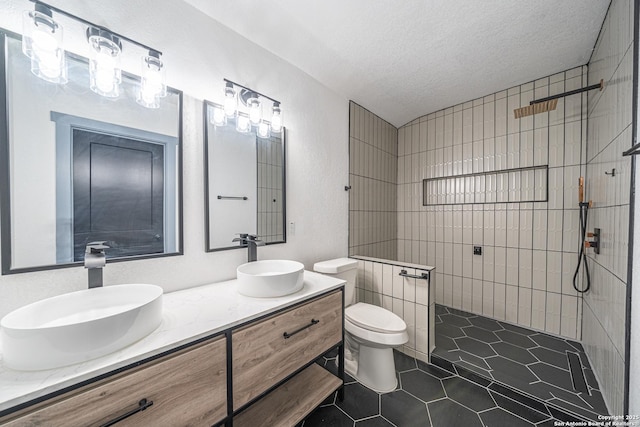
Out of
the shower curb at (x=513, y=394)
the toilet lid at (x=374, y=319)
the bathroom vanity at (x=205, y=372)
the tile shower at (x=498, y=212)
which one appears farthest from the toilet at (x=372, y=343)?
the tile shower at (x=498, y=212)

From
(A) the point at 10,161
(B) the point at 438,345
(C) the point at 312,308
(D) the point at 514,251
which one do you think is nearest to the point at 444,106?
(D) the point at 514,251

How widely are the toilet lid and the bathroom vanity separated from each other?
29 centimetres

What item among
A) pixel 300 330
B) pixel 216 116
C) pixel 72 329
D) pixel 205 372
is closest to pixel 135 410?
pixel 205 372

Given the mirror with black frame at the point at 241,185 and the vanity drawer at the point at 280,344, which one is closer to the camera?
the vanity drawer at the point at 280,344

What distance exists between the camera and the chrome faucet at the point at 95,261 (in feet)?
3.16

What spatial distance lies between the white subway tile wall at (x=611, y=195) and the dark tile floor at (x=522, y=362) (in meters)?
0.12

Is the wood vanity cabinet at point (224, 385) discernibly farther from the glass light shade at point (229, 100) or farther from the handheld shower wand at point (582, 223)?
the handheld shower wand at point (582, 223)

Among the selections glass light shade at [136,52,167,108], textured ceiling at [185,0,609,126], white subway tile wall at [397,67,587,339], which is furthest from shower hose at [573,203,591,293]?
glass light shade at [136,52,167,108]

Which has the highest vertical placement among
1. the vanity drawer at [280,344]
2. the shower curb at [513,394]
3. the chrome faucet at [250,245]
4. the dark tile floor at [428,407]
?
the chrome faucet at [250,245]

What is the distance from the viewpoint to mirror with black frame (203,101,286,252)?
1.44 m

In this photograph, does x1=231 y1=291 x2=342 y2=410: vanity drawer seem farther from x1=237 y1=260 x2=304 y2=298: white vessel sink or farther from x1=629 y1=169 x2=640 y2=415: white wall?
x1=629 y1=169 x2=640 y2=415: white wall

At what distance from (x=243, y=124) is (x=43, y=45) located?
876mm

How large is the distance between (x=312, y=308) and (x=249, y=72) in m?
1.67

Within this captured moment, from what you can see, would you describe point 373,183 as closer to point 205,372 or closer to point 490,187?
point 490,187
